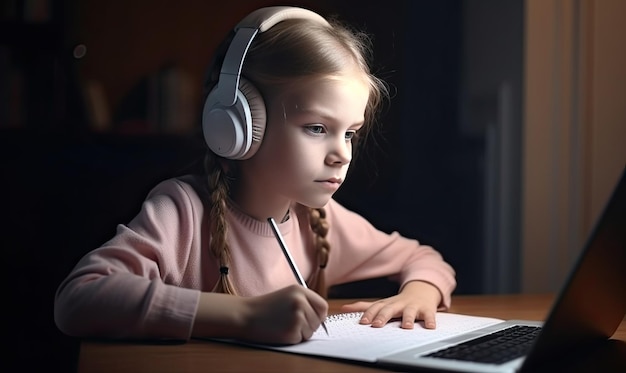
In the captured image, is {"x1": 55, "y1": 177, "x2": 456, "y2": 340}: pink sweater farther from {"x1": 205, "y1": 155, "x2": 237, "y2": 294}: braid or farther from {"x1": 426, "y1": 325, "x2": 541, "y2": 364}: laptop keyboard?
{"x1": 426, "y1": 325, "x2": 541, "y2": 364}: laptop keyboard

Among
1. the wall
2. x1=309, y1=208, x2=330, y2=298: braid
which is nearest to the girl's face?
x1=309, y1=208, x2=330, y2=298: braid

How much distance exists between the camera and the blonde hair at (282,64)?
96 centimetres

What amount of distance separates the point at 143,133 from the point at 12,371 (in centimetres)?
47

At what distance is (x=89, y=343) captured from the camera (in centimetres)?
85

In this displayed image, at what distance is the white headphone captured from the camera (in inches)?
35.9

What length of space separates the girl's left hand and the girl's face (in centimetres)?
15

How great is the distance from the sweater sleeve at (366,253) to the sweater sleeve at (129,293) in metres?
0.32

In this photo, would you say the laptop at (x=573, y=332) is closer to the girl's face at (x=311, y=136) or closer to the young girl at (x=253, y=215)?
the young girl at (x=253, y=215)

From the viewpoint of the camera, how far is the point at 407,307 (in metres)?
1.00

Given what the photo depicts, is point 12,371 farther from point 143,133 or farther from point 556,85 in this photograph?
point 556,85

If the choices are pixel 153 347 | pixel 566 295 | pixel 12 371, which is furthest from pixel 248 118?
pixel 12 371

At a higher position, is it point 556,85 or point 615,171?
point 556,85

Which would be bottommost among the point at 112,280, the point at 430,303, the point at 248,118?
the point at 430,303

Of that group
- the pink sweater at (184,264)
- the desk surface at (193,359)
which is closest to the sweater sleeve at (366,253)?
the pink sweater at (184,264)
